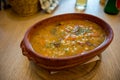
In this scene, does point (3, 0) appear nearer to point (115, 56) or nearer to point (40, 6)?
point (40, 6)

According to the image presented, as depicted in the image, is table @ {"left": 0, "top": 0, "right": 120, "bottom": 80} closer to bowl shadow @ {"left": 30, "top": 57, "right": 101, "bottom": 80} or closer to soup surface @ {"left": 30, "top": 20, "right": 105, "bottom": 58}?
bowl shadow @ {"left": 30, "top": 57, "right": 101, "bottom": 80}

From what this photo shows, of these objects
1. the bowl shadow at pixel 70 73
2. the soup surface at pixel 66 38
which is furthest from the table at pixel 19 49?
the soup surface at pixel 66 38

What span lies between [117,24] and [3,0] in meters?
1.36

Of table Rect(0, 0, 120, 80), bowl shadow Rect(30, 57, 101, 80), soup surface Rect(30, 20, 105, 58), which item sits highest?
soup surface Rect(30, 20, 105, 58)

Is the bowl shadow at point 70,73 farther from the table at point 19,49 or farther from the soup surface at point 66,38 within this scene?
the soup surface at point 66,38

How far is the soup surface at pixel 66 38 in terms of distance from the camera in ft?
3.81

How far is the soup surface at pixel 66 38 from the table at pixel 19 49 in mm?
234

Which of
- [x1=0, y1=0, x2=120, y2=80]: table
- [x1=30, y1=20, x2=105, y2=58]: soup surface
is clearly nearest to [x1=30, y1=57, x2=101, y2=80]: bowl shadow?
[x1=0, y1=0, x2=120, y2=80]: table

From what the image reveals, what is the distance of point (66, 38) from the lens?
125 centimetres

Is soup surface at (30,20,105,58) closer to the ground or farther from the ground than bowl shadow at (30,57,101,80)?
farther from the ground

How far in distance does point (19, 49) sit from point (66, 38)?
509mm

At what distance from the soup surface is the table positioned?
0.23 metres

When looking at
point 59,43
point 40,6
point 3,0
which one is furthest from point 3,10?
point 59,43

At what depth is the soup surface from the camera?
1161 mm
